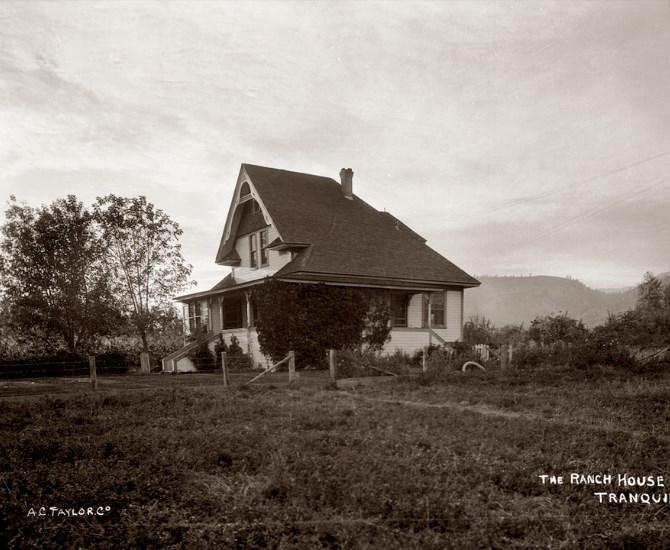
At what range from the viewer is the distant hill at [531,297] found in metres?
147

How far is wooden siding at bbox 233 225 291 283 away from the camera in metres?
23.0

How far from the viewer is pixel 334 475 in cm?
511

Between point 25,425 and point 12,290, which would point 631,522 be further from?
point 12,290

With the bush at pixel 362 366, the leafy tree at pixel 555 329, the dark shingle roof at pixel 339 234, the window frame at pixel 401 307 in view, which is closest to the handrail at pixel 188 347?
the dark shingle roof at pixel 339 234

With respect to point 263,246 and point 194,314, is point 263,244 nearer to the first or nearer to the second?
point 263,246

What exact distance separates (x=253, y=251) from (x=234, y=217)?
7.80 ft

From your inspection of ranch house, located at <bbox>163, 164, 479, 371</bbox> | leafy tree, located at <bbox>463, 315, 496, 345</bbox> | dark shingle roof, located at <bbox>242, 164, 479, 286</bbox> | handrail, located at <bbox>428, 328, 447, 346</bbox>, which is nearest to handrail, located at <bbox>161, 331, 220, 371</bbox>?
ranch house, located at <bbox>163, 164, 479, 371</bbox>

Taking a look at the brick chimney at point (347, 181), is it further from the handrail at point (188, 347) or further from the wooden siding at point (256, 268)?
the handrail at point (188, 347)

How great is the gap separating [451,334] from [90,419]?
2037cm

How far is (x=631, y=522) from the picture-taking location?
416 cm

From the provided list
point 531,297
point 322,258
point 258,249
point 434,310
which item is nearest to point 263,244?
point 258,249

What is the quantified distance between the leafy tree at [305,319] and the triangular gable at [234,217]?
6044 millimetres

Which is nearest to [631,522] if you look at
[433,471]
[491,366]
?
[433,471]

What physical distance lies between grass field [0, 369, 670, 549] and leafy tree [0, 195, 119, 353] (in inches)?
705
